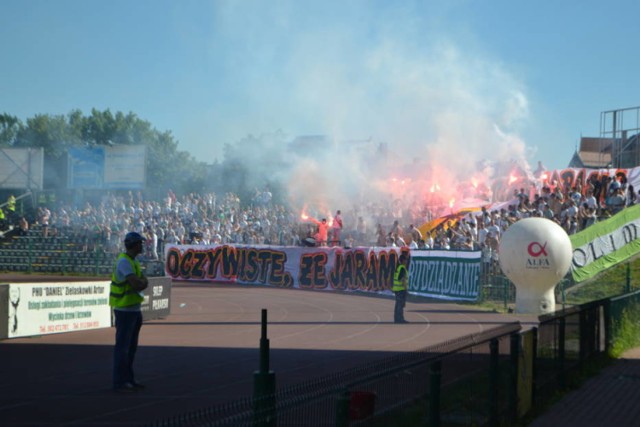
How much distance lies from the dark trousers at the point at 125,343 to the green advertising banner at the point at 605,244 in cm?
1899

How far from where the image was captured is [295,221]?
43062mm

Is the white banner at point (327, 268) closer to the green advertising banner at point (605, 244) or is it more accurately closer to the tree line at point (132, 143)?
the green advertising banner at point (605, 244)

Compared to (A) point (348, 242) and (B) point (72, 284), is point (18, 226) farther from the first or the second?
(B) point (72, 284)

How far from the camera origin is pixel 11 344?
16062 millimetres

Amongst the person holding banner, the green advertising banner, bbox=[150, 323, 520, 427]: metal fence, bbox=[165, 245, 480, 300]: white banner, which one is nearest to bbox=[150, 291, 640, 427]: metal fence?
bbox=[150, 323, 520, 427]: metal fence

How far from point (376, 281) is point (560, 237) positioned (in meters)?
9.71

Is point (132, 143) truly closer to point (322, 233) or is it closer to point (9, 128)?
point (9, 128)

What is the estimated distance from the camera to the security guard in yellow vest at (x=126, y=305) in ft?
34.8

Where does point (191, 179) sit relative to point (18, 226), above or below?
above

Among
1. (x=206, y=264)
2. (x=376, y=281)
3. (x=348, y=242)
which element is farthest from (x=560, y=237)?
(x=206, y=264)

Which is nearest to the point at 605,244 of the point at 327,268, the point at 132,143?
the point at 327,268

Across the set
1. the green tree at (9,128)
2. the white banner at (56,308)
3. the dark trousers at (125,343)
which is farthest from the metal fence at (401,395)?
the green tree at (9,128)

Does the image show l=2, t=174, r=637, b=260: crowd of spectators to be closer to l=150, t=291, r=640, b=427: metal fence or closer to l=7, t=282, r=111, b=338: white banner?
l=7, t=282, r=111, b=338: white banner

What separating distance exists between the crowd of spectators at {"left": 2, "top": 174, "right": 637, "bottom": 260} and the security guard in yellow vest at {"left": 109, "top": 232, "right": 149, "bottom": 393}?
19519 millimetres
